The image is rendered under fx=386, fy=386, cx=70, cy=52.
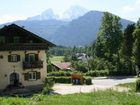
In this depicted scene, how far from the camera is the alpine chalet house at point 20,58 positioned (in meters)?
51.1

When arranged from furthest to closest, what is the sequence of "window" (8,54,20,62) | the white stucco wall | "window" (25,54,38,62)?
"window" (25,54,38,62) < "window" (8,54,20,62) < the white stucco wall

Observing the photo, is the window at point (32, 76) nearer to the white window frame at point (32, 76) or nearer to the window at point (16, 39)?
the white window frame at point (32, 76)

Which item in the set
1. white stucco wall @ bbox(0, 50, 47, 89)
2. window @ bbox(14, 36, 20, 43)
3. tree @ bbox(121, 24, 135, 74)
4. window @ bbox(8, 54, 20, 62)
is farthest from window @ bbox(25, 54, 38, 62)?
tree @ bbox(121, 24, 135, 74)

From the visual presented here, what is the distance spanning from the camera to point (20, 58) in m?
52.5

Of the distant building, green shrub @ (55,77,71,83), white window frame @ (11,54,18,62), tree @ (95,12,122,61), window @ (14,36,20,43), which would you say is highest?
tree @ (95,12,122,61)

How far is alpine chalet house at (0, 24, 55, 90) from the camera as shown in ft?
168

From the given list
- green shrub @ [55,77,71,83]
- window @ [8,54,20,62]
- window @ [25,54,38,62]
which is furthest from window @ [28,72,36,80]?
green shrub @ [55,77,71,83]

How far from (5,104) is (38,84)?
89.2 feet

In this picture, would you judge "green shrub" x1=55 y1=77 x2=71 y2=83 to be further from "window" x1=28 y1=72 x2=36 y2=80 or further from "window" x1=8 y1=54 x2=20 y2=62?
"window" x1=8 y1=54 x2=20 y2=62

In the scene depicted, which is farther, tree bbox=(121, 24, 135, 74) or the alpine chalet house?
tree bbox=(121, 24, 135, 74)

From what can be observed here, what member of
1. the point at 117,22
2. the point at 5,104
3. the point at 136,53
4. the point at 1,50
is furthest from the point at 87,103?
the point at 117,22

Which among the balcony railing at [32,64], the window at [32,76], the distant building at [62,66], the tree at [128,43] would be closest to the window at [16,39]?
the balcony railing at [32,64]

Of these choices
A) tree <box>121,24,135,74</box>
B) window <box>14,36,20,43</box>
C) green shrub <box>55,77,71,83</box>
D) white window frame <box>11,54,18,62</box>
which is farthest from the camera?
tree <box>121,24,135,74</box>

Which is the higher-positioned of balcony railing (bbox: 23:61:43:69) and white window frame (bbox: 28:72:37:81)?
balcony railing (bbox: 23:61:43:69)
